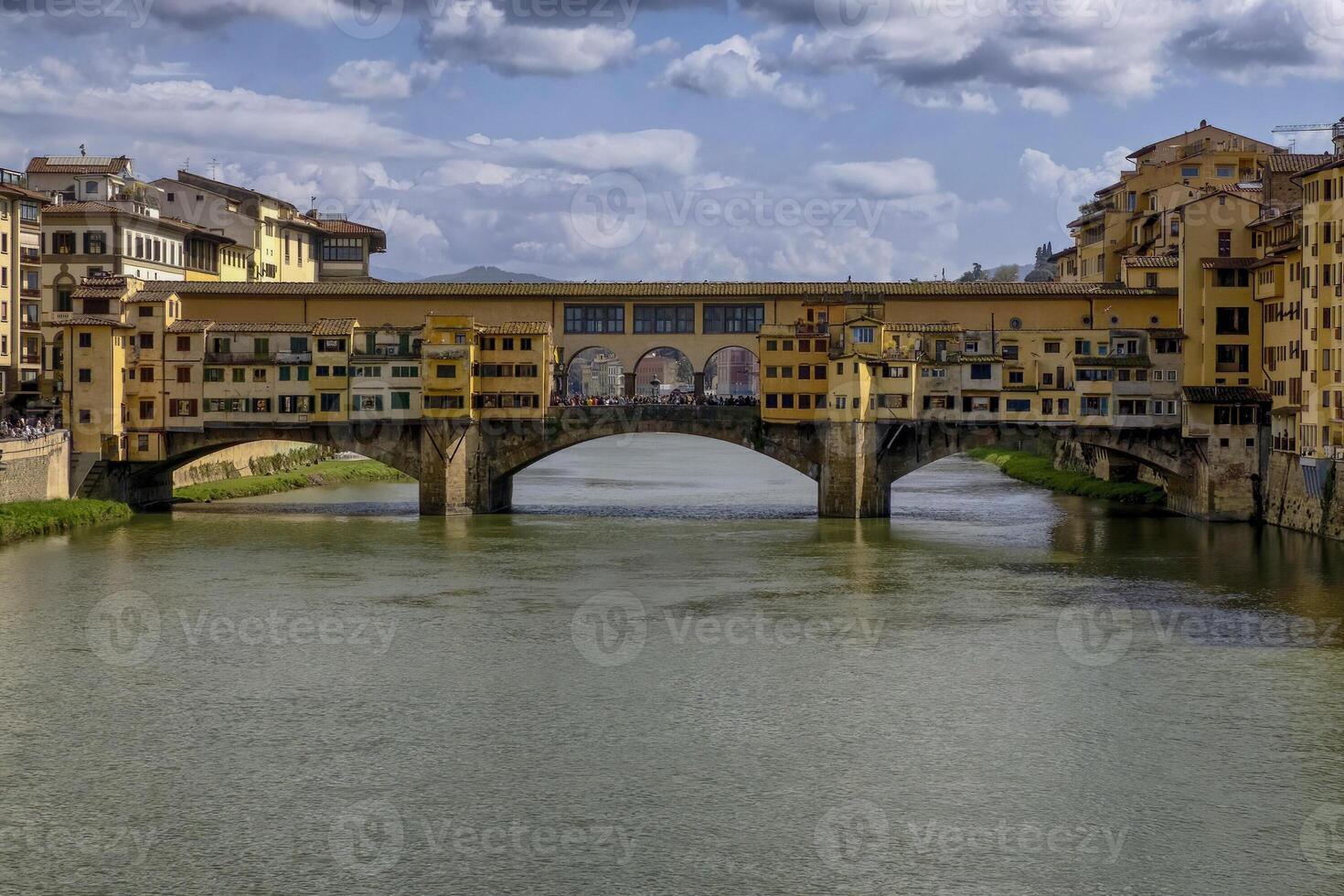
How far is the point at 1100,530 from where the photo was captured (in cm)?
5153

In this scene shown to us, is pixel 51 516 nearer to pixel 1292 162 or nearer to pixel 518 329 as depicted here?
pixel 518 329

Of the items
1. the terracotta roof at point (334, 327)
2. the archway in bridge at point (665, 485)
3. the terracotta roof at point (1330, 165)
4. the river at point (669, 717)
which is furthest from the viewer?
the archway in bridge at point (665, 485)

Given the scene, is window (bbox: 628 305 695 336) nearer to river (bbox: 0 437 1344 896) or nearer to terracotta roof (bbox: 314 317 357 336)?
→ terracotta roof (bbox: 314 317 357 336)

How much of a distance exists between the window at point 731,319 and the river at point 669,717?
521 inches

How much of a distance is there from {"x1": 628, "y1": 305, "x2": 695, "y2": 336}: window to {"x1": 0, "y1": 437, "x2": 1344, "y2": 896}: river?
43.6 feet

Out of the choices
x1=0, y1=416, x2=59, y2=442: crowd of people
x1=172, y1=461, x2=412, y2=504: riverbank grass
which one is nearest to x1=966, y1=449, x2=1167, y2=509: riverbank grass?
x1=172, y1=461, x2=412, y2=504: riverbank grass

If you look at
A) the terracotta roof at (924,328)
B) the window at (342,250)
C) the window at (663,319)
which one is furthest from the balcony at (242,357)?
the window at (342,250)

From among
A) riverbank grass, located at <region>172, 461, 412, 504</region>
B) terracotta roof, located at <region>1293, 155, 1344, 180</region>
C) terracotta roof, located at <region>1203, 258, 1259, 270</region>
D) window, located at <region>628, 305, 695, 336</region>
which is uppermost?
terracotta roof, located at <region>1293, 155, 1344, 180</region>

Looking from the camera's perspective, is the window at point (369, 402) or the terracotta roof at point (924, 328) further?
the window at point (369, 402)

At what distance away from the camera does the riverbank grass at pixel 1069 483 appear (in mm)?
60094

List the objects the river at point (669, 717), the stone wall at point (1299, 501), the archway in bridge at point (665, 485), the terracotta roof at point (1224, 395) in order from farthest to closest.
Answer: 1. the archway in bridge at point (665, 485)
2. the terracotta roof at point (1224, 395)
3. the stone wall at point (1299, 501)
4. the river at point (669, 717)

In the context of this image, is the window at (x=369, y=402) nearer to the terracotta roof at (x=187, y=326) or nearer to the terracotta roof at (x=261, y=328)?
the terracotta roof at (x=261, y=328)

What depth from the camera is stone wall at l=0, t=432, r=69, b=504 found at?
47.5m

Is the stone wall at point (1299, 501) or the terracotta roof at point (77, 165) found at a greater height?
the terracotta roof at point (77, 165)
